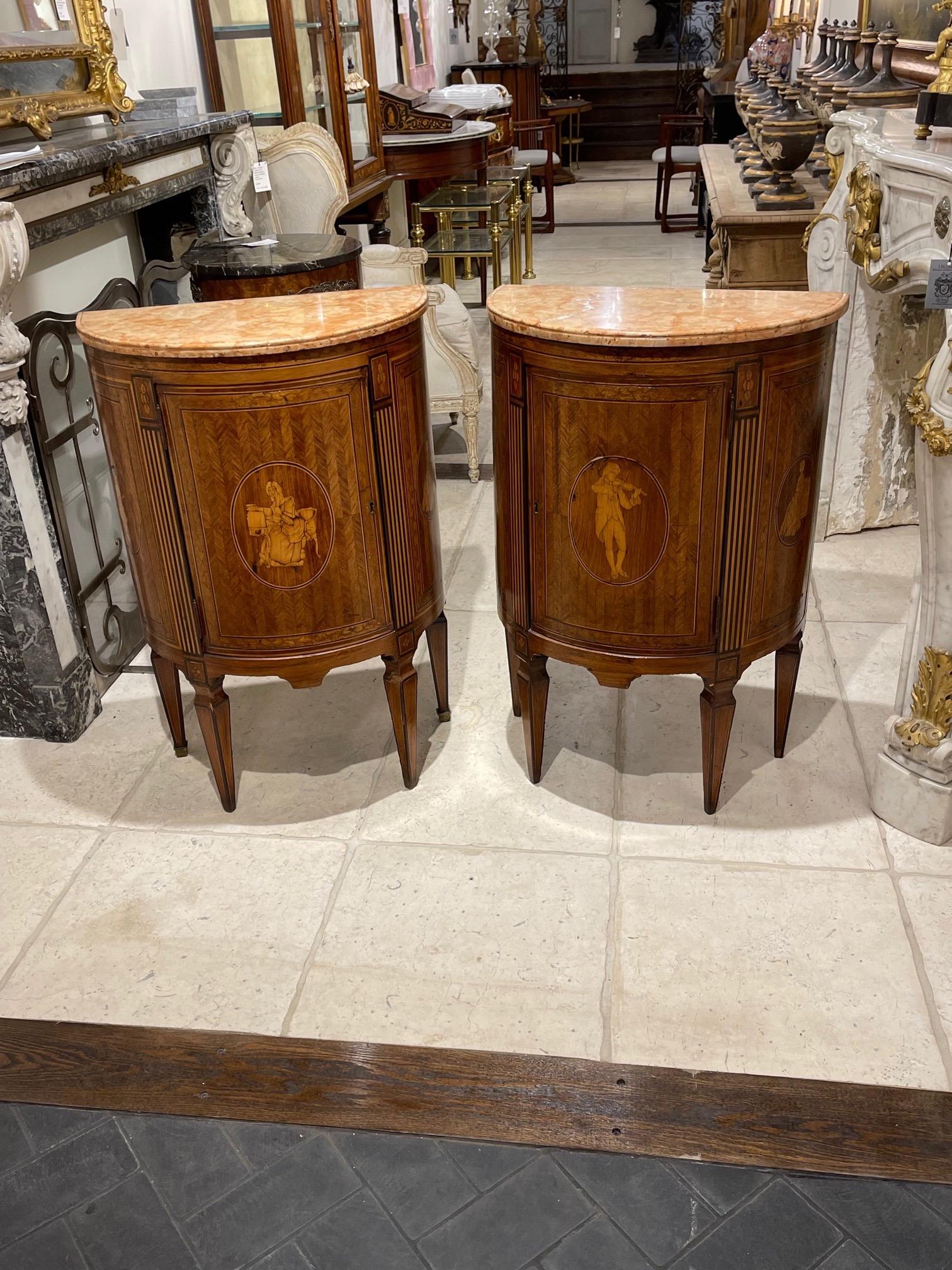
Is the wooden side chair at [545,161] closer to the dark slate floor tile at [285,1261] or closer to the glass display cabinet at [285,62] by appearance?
the glass display cabinet at [285,62]

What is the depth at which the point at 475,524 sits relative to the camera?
12.5 ft

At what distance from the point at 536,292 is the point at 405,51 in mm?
6371

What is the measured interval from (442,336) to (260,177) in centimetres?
81

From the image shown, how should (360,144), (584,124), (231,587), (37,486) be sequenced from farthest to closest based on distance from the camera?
(584,124) → (360,144) → (37,486) → (231,587)

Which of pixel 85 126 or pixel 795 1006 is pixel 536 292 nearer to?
pixel 795 1006

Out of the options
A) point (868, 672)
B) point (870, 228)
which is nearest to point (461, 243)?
point (870, 228)

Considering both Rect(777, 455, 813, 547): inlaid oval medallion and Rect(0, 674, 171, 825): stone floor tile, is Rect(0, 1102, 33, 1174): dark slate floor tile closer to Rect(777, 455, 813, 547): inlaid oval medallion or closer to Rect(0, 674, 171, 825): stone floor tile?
Rect(0, 674, 171, 825): stone floor tile

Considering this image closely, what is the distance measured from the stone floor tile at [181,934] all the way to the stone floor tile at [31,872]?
0.12ft

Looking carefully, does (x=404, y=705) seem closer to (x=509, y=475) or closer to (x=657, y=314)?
(x=509, y=475)

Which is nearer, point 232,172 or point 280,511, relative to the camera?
point 280,511

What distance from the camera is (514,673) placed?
2.51 m

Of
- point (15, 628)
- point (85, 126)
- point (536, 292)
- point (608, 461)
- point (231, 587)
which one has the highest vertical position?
point (85, 126)

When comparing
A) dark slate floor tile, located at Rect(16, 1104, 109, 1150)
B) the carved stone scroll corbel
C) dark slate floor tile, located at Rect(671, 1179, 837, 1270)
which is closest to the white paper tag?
the carved stone scroll corbel

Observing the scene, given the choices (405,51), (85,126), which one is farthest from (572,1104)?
(405,51)
